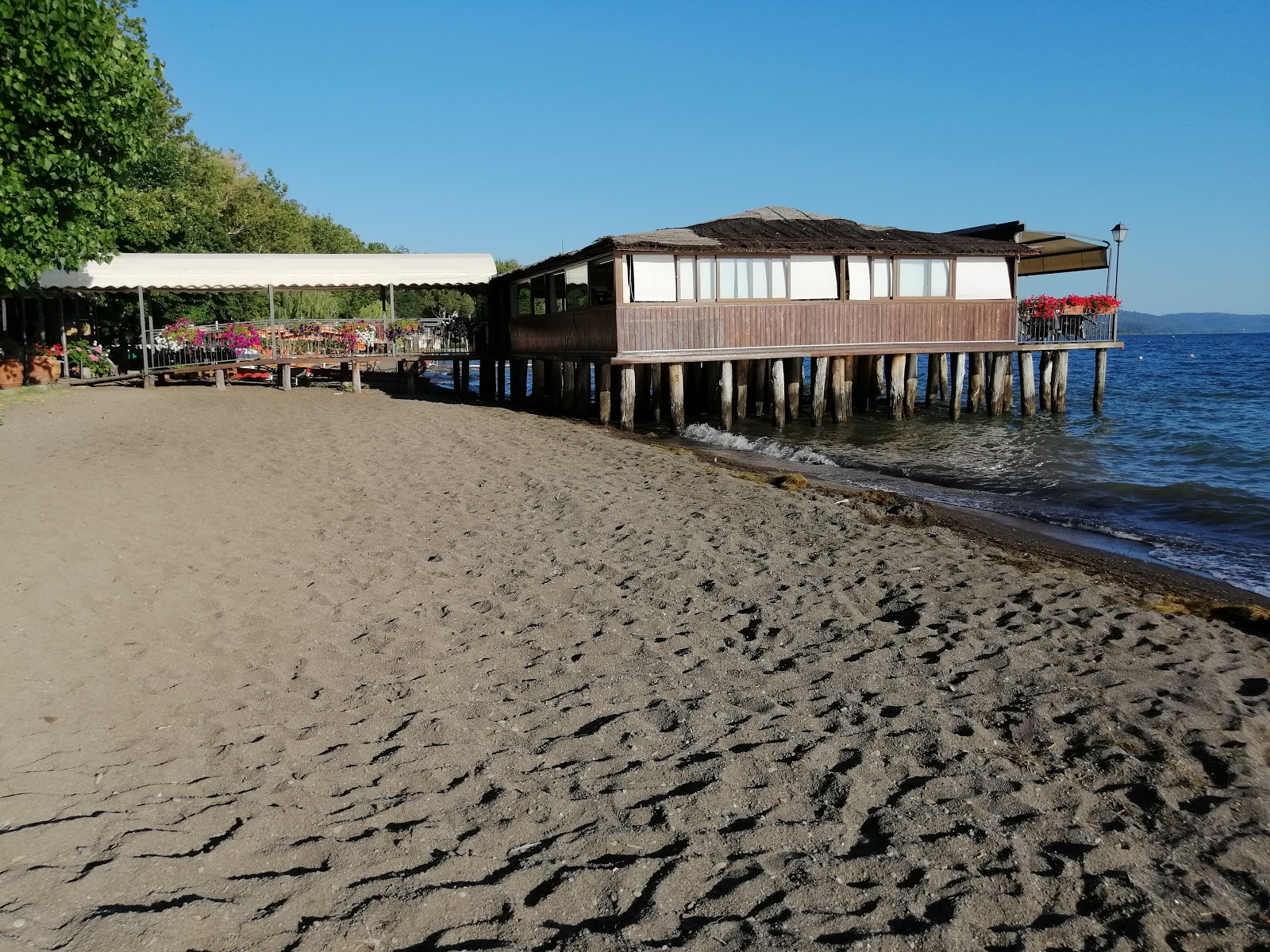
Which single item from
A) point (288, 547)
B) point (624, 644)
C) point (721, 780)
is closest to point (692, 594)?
point (624, 644)

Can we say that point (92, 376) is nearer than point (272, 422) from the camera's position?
No

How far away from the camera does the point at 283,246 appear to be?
47.5 meters

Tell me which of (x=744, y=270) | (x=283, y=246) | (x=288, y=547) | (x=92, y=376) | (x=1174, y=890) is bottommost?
(x=1174, y=890)

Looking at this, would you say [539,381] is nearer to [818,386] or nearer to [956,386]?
[818,386]

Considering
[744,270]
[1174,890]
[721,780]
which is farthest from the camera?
[744,270]

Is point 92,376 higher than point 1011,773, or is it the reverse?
point 92,376

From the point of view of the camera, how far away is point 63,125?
1648 centimetres

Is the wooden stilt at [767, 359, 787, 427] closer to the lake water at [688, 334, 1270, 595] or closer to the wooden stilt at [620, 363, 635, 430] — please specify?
the lake water at [688, 334, 1270, 595]

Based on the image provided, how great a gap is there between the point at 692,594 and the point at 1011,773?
3145mm

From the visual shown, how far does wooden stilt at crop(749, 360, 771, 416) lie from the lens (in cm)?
2434

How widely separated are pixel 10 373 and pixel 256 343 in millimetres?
5631

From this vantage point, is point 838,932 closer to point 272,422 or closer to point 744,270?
point 272,422

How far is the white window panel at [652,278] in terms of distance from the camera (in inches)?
741

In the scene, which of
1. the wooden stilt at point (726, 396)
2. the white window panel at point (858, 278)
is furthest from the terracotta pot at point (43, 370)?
the white window panel at point (858, 278)
